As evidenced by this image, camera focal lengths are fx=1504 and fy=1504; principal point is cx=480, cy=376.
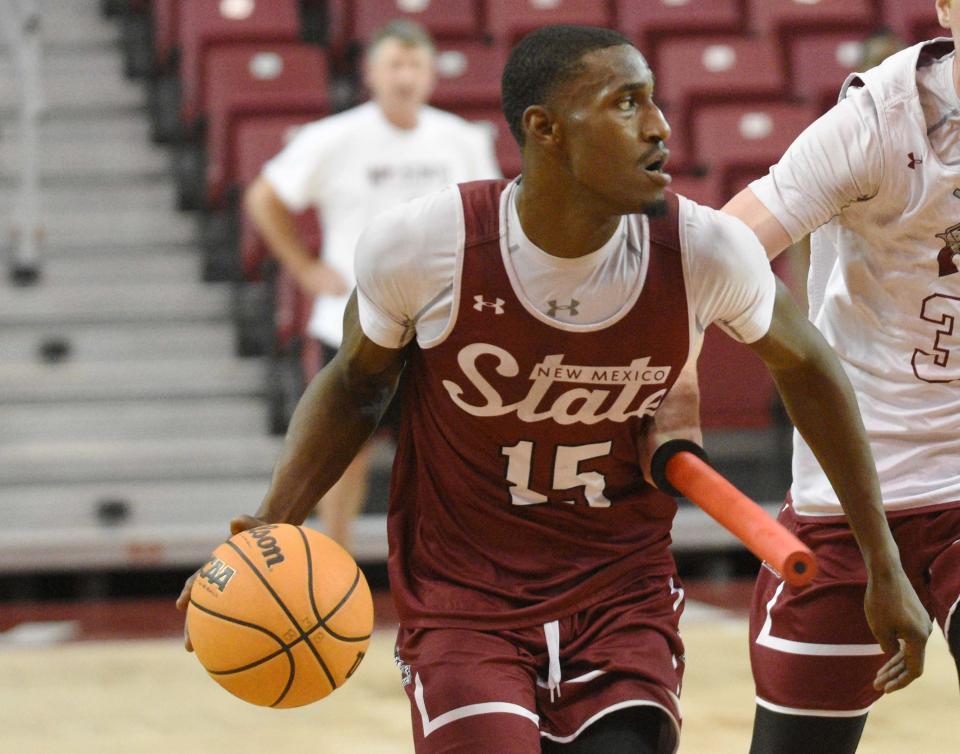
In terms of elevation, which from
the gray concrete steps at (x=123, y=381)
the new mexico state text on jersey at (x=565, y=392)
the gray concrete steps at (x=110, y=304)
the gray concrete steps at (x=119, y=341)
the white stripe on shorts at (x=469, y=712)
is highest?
the new mexico state text on jersey at (x=565, y=392)

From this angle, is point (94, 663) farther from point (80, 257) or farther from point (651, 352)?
point (651, 352)

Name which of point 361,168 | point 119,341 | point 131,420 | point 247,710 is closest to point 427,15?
point 361,168

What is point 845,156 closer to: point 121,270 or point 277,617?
point 277,617

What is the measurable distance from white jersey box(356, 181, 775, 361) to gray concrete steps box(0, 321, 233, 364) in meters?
4.93

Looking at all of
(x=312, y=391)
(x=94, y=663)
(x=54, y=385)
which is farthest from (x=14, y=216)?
(x=312, y=391)

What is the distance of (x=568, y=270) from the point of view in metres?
2.38

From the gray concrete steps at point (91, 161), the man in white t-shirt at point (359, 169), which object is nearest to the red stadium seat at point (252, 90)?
the gray concrete steps at point (91, 161)

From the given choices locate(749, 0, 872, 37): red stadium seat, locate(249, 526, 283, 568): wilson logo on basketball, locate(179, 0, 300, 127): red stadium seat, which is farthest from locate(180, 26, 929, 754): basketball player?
locate(749, 0, 872, 37): red stadium seat

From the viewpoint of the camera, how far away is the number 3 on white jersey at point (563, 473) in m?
2.49

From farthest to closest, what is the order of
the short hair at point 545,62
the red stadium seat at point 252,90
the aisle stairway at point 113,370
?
the red stadium seat at point 252,90 → the aisle stairway at point 113,370 → the short hair at point 545,62

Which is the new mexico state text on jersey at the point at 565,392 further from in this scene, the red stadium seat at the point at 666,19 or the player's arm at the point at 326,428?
the red stadium seat at the point at 666,19

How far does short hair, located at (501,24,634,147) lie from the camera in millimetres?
2301

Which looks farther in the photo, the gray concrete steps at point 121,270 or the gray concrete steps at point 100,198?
the gray concrete steps at point 100,198

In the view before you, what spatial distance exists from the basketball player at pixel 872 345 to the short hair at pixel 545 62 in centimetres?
51
